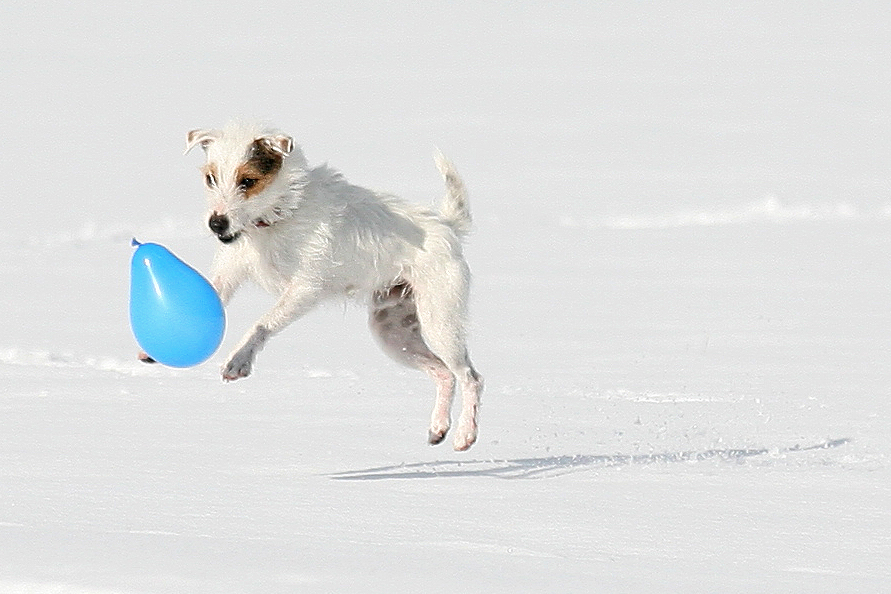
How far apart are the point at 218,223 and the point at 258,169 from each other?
0.26 m

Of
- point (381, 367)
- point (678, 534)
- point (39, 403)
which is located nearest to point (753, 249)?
point (381, 367)

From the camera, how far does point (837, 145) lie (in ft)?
73.5

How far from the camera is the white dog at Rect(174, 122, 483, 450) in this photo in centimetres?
565

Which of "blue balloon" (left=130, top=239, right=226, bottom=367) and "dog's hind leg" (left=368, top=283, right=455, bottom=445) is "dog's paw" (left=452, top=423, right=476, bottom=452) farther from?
"blue balloon" (left=130, top=239, right=226, bottom=367)

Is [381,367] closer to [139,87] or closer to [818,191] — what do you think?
[818,191]

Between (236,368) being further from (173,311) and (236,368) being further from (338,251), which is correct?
(338,251)

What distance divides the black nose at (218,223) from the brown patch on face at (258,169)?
130mm

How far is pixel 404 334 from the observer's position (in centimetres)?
650

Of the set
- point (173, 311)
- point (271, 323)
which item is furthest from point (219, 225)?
point (271, 323)

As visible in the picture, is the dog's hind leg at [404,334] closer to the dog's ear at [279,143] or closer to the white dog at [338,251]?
the white dog at [338,251]

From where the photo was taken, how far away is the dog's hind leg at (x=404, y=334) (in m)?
6.38

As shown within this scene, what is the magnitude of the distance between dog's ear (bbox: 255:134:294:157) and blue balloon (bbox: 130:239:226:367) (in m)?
0.54

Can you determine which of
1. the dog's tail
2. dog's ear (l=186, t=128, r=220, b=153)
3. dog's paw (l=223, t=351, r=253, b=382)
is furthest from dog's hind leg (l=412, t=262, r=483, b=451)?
dog's ear (l=186, t=128, r=220, b=153)

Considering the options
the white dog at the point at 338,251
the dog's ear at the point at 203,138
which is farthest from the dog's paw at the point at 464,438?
the dog's ear at the point at 203,138
